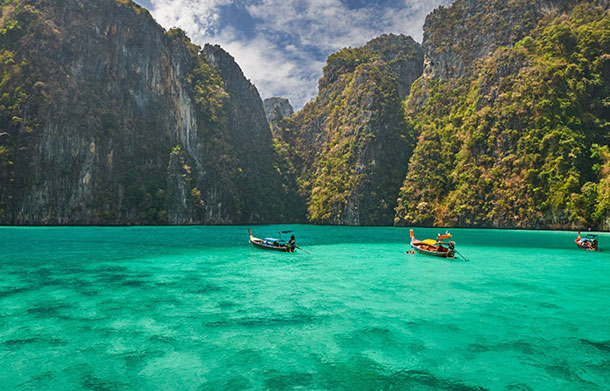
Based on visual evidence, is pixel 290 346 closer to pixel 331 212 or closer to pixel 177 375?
pixel 177 375

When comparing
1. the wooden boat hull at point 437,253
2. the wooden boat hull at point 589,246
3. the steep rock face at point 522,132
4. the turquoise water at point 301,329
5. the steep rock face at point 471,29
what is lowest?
the turquoise water at point 301,329

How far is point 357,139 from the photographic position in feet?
446

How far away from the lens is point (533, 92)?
297 ft

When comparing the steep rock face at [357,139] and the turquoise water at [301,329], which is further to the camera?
the steep rock face at [357,139]

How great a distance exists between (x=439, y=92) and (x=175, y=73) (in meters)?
97.8

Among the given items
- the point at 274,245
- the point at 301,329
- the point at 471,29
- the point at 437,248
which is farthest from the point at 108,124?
the point at 471,29

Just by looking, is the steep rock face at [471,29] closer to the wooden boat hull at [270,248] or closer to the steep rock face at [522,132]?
the steep rock face at [522,132]

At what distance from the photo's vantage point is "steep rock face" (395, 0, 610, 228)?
78.6 m

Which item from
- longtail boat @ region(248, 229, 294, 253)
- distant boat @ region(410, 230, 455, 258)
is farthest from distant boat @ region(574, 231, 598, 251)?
longtail boat @ region(248, 229, 294, 253)

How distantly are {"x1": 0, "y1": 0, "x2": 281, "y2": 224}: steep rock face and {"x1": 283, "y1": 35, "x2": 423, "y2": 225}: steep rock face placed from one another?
34.0m

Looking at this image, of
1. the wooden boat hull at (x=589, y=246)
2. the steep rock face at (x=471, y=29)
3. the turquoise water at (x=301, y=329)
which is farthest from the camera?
the steep rock face at (x=471, y=29)

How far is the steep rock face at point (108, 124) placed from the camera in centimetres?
9375

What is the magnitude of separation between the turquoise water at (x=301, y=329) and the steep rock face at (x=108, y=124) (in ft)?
270

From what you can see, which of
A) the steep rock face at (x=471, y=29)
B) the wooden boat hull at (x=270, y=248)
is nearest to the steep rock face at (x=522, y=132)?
the steep rock face at (x=471, y=29)
